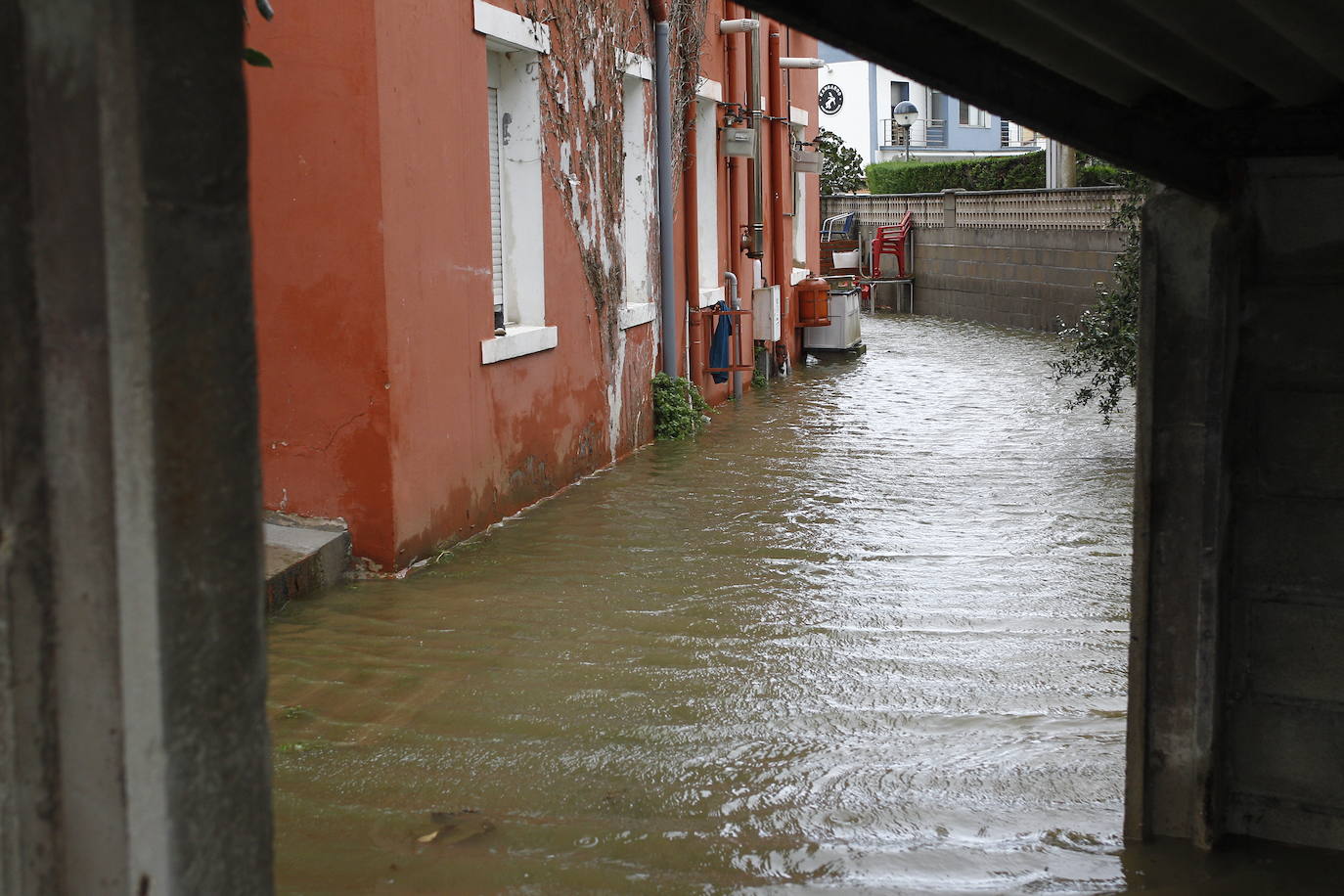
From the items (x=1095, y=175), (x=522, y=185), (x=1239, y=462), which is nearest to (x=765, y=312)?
(x=522, y=185)

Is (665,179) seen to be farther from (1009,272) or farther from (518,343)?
(1009,272)

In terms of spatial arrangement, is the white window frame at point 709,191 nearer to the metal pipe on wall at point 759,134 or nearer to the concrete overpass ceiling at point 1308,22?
the metal pipe on wall at point 759,134

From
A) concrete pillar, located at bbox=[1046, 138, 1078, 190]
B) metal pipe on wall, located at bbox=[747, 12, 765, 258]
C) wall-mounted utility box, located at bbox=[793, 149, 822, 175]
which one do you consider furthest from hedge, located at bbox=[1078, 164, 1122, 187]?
metal pipe on wall, located at bbox=[747, 12, 765, 258]

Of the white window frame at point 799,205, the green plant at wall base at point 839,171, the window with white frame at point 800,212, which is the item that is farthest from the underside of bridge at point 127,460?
the green plant at wall base at point 839,171

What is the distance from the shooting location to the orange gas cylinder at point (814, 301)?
62.8ft

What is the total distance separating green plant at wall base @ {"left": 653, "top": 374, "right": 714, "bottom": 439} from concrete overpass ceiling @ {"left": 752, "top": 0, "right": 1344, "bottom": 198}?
877 centimetres

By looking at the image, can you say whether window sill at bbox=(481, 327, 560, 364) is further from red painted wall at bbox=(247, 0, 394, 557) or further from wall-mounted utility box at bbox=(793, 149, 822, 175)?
wall-mounted utility box at bbox=(793, 149, 822, 175)

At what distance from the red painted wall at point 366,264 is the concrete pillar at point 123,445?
5.89 m

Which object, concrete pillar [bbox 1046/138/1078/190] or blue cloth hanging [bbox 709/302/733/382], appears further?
concrete pillar [bbox 1046/138/1078/190]

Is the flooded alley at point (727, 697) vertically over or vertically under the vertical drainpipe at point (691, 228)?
under

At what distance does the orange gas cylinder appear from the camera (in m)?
19.2

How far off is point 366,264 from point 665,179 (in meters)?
5.70

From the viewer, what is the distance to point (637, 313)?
39.9ft

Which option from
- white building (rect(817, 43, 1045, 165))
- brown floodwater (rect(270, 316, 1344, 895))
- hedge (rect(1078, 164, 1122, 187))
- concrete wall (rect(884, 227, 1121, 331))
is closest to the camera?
brown floodwater (rect(270, 316, 1344, 895))
